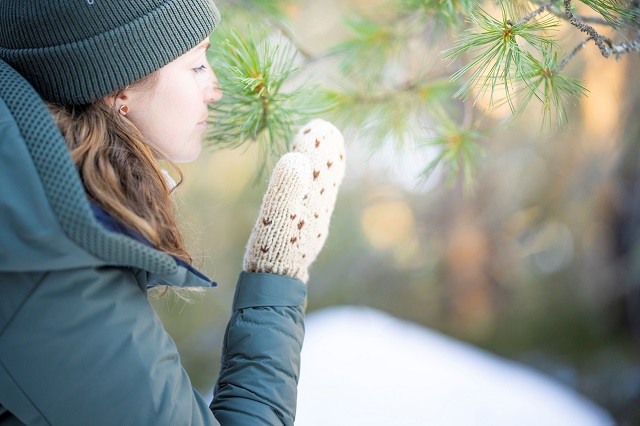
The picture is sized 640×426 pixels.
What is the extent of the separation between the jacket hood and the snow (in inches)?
26.0

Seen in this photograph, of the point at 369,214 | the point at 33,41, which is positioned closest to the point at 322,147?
the point at 33,41

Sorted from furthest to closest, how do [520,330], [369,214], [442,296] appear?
[369,214], [442,296], [520,330]

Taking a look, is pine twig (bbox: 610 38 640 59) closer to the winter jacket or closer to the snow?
the winter jacket

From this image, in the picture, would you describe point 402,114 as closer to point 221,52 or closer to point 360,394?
point 221,52

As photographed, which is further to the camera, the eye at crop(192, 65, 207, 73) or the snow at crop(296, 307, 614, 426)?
the snow at crop(296, 307, 614, 426)

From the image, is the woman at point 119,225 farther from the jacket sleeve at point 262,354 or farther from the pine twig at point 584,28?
the pine twig at point 584,28

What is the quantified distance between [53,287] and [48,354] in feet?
0.21

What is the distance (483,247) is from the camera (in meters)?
2.04

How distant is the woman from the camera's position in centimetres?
51

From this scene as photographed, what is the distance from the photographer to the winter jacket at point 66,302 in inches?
19.6

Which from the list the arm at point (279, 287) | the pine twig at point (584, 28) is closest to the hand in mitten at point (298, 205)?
the arm at point (279, 287)

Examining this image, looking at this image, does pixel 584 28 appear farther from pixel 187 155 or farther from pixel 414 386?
pixel 414 386

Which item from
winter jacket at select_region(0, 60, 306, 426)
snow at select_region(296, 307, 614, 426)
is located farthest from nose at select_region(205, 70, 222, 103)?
snow at select_region(296, 307, 614, 426)

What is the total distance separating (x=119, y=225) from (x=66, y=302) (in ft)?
0.29
